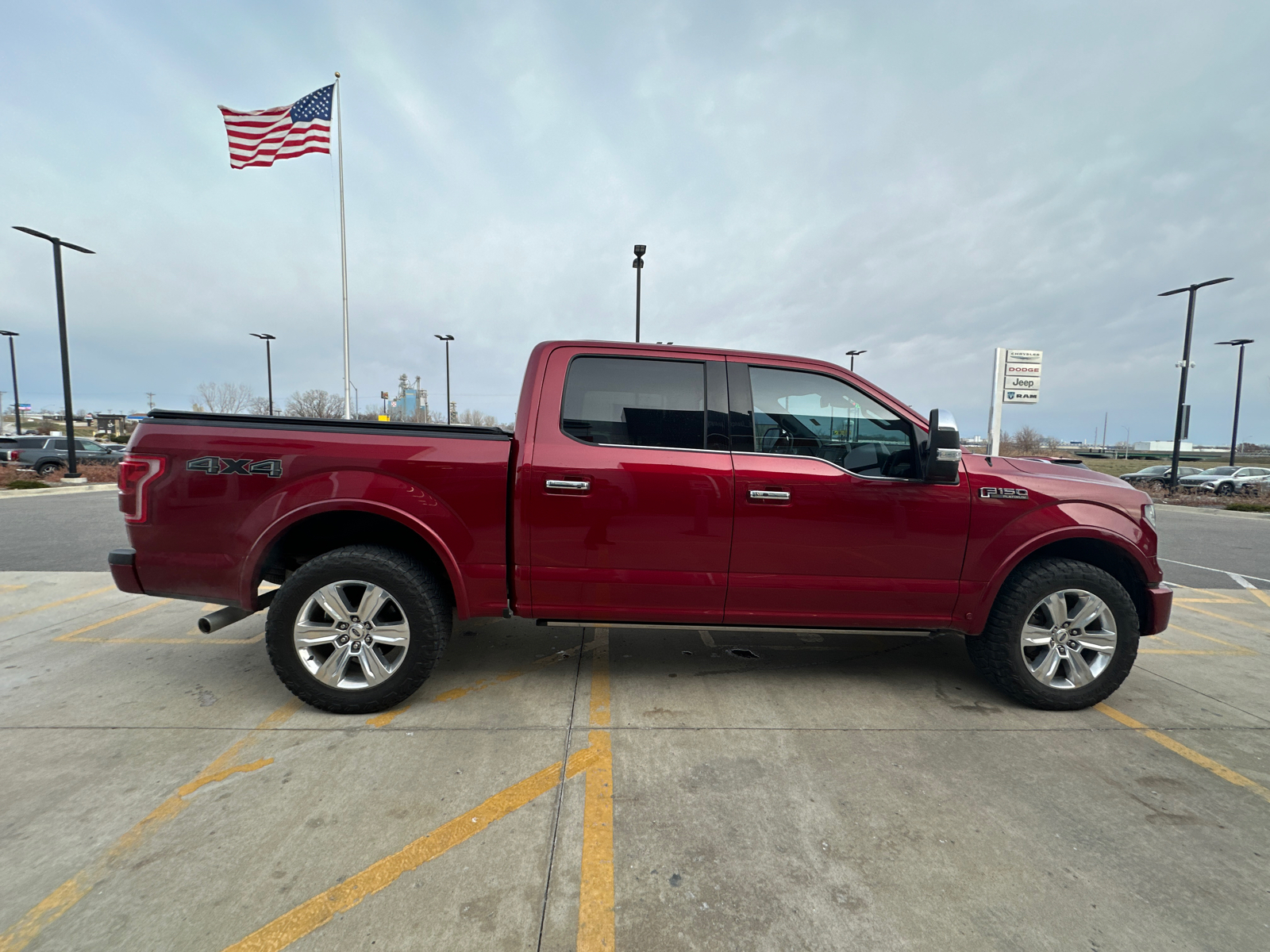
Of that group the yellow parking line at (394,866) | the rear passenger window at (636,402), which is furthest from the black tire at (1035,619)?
the yellow parking line at (394,866)

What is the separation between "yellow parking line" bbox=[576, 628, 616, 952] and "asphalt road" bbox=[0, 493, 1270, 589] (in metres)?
6.53

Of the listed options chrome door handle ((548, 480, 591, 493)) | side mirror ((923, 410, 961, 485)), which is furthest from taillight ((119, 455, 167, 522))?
side mirror ((923, 410, 961, 485))

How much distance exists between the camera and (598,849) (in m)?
2.03

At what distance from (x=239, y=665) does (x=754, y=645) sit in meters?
3.51

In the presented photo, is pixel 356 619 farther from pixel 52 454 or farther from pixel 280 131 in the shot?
pixel 52 454

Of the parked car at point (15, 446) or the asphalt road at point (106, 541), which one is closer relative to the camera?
the asphalt road at point (106, 541)

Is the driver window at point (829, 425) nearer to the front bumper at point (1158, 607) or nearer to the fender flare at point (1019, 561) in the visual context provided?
the fender flare at point (1019, 561)

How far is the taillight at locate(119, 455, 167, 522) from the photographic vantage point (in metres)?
2.87

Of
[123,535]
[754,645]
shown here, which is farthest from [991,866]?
[123,535]

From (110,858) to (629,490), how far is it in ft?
7.96

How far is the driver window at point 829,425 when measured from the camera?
306cm

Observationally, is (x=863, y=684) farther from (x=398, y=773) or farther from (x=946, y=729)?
(x=398, y=773)

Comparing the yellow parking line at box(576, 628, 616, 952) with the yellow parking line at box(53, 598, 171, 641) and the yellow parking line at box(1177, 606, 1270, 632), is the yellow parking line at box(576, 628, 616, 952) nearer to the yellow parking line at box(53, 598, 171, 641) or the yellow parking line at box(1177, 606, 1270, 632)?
the yellow parking line at box(53, 598, 171, 641)

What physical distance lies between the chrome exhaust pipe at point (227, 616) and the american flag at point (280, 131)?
43.4 ft
